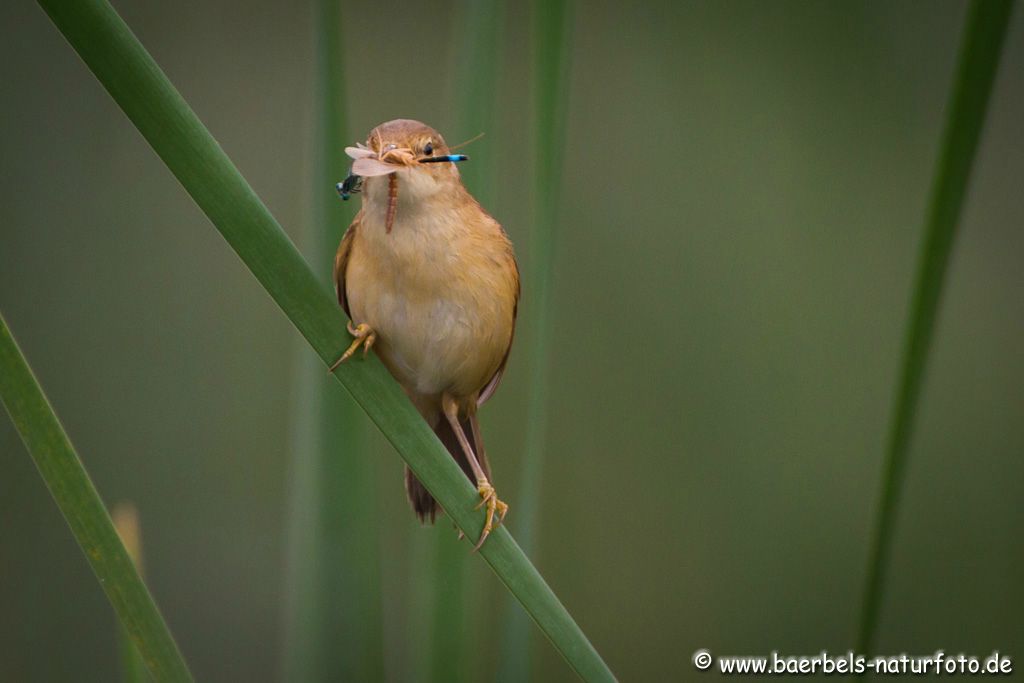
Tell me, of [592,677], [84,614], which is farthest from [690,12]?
[84,614]

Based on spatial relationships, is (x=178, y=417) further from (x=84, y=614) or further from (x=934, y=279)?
(x=934, y=279)

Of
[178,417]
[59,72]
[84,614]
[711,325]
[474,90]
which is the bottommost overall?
[84,614]

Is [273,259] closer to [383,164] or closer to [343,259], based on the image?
[383,164]

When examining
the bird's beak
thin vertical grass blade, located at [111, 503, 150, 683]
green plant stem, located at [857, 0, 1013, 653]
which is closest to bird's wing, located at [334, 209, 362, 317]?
the bird's beak

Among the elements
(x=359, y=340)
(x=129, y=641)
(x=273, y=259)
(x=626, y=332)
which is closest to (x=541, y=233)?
(x=359, y=340)

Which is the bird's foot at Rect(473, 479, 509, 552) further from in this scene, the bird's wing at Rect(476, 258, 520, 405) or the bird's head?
the bird's head

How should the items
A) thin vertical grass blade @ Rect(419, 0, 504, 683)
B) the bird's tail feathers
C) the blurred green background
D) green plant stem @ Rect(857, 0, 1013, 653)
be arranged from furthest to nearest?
the blurred green background, the bird's tail feathers, thin vertical grass blade @ Rect(419, 0, 504, 683), green plant stem @ Rect(857, 0, 1013, 653)
